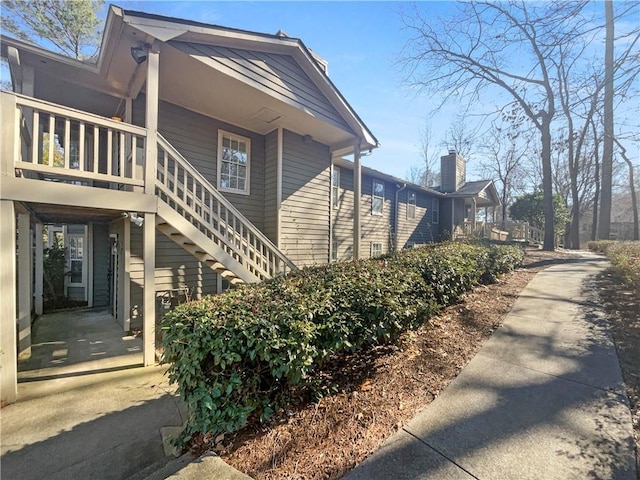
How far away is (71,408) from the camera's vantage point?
143 inches

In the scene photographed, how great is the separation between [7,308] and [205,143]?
4.84 meters

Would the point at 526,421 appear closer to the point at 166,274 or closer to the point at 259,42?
the point at 166,274

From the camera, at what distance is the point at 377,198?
13.5 metres

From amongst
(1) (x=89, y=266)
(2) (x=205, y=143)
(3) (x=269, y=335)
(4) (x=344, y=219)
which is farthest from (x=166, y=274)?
(4) (x=344, y=219)

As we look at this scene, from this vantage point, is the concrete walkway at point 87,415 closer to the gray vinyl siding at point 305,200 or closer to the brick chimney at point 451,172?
Answer: the gray vinyl siding at point 305,200

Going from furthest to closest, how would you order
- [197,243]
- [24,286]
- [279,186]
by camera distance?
[279,186], [197,243], [24,286]

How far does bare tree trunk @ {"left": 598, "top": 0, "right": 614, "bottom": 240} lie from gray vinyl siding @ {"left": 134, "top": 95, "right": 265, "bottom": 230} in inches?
329

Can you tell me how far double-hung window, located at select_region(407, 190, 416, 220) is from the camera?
619 inches

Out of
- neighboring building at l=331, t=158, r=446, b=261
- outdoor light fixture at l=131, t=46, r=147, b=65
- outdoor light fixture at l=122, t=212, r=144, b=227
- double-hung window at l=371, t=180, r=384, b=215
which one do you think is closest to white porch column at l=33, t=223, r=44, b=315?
outdoor light fixture at l=122, t=212, r=144, b=227

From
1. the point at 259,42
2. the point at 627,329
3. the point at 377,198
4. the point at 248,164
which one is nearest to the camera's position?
the point at 627,329

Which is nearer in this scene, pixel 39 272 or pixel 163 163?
pixel 163 163

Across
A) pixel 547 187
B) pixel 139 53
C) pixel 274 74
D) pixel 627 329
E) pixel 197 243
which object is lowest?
pixel 627 329

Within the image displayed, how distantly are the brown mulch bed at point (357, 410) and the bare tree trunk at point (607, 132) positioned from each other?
22.5 ft

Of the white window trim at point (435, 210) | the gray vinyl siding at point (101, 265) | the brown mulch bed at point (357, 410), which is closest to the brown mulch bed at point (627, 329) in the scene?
the brown mulch bed at point (357, 410)
